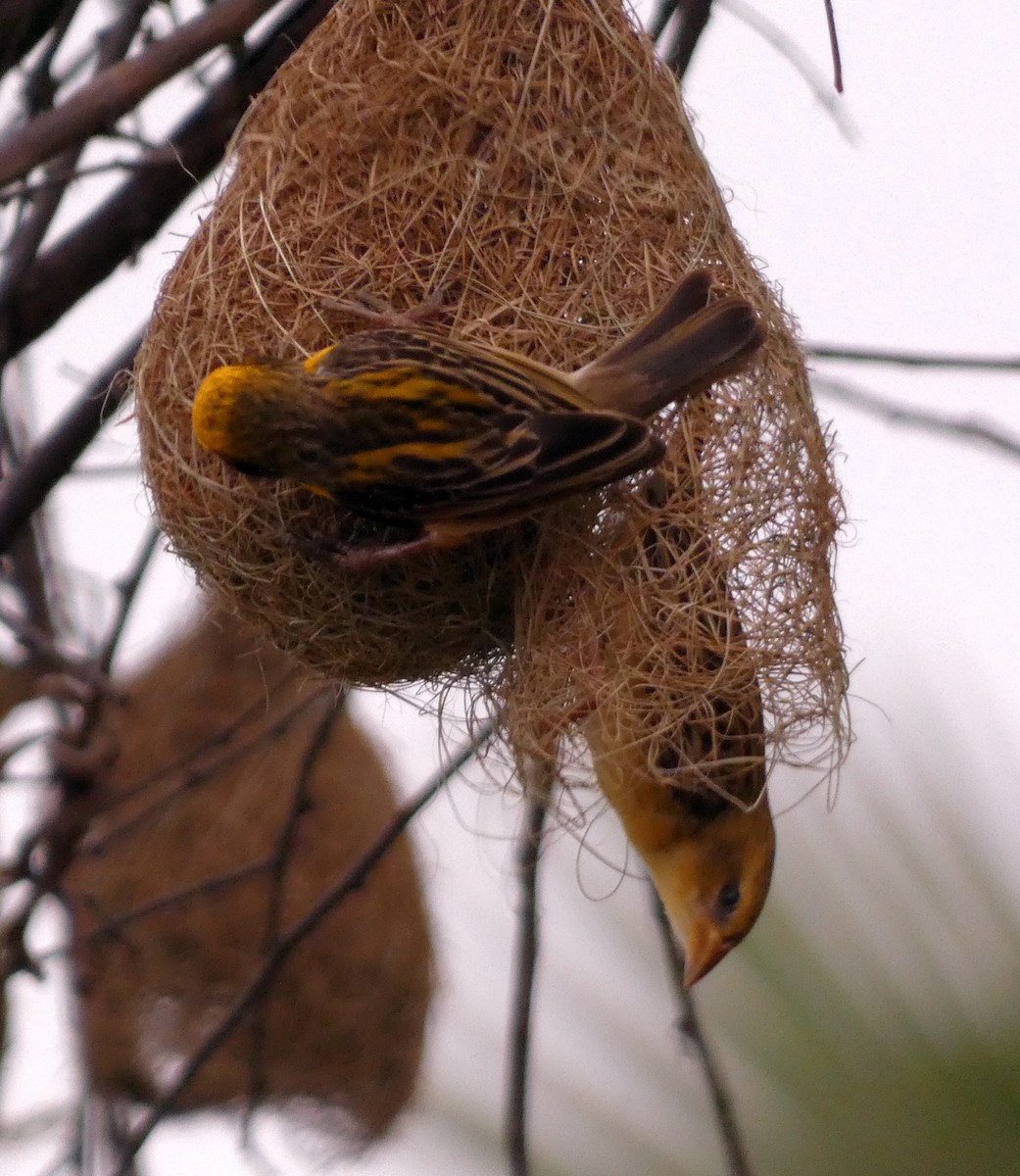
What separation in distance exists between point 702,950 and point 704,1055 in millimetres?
192

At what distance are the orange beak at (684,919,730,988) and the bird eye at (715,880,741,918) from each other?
0.02 m

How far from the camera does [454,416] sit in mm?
1676

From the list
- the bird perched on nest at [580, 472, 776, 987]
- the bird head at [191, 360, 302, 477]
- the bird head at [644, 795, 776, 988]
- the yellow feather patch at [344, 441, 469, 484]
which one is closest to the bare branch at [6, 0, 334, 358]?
the bird head at [191, 360, 302, 477]

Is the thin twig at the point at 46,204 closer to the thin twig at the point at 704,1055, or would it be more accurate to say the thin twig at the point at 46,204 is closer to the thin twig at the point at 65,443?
the thin twig at the point at 65,443

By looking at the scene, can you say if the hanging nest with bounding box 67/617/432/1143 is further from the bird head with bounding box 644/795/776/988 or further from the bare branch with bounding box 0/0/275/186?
the bare branch with bounding box 0/0/275/186

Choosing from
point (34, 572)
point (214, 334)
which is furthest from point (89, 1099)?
point (214, 334)

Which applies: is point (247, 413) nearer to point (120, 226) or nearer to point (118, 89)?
point (118, 89)

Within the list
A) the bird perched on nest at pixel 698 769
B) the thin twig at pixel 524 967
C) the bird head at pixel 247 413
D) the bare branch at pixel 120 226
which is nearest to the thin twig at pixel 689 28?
the bare branch at pixel 120 226

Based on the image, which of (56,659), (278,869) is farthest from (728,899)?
(56,659)

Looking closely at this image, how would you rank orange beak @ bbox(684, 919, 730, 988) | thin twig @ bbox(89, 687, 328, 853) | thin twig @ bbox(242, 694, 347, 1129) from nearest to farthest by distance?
orange beak @ bbox(684, 919, 730, 988) < thin twig @ bbox(242, 694, 347, 1129) < thin twig @ bbox(89, 687, 328, 853)

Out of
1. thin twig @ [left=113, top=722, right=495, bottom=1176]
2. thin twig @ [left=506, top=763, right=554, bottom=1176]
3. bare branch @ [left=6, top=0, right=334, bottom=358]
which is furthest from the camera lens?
bare branch @ [left=6, top=0, right=334, bottom=358]

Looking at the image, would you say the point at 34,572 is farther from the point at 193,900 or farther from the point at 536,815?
the point at 536,815

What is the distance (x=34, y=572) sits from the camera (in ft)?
10.5

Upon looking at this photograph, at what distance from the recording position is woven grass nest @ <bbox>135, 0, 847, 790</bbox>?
5.84 ft
